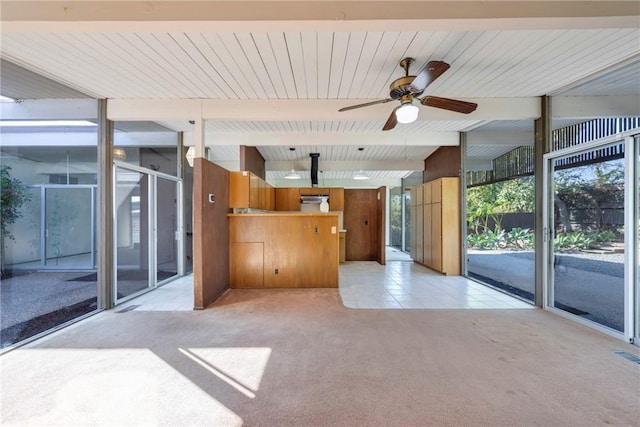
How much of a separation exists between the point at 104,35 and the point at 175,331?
303 cm

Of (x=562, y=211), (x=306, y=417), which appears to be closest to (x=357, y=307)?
(x=306, y=417)

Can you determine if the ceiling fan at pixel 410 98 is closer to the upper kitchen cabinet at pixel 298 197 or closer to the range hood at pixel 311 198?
the range hood at pixel 311 198

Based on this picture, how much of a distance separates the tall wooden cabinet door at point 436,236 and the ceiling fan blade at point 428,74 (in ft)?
12.1

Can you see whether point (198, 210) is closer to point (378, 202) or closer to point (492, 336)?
point (492, 336)

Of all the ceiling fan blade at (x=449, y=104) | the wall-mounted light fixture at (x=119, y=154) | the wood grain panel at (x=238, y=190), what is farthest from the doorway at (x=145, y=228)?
the ceiling fan blade at (x=449, y=104)

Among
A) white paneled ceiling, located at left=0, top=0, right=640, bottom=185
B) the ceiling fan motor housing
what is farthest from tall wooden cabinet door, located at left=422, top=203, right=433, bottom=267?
the ceiling fan motor housing

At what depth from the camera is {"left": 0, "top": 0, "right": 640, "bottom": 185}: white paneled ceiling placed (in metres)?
1.82

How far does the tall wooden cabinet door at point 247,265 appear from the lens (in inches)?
184

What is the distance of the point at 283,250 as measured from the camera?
4734mm

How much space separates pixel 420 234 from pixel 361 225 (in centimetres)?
169

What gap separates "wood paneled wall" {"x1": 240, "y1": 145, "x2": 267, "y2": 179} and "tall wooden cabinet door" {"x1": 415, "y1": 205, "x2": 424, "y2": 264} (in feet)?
14.4

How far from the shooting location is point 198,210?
361 cm

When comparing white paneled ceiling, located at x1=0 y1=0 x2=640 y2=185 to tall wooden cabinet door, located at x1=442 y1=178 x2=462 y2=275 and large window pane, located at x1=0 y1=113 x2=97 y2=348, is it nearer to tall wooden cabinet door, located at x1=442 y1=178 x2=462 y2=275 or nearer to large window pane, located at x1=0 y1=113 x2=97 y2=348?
large window pane, located at x1=0 y1=113 x2=97 y2=348

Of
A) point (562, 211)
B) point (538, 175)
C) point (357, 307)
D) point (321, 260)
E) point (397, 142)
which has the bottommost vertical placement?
point (357, 307)
